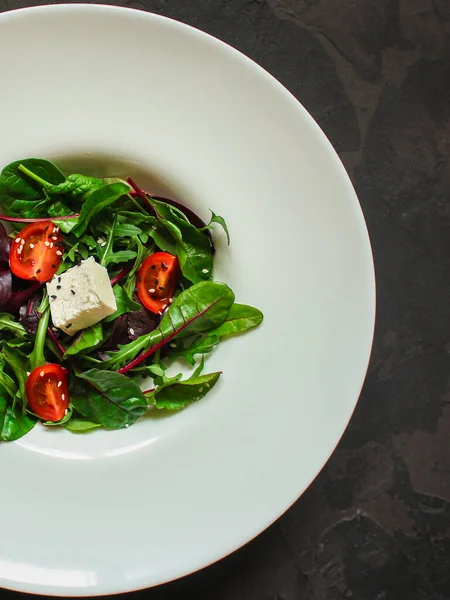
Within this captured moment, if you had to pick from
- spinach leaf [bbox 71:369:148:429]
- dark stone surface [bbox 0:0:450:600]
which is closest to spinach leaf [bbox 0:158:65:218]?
spinach leaf [bbox 71:369:148:429]

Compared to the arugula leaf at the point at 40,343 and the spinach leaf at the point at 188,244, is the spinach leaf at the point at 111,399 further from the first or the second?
the spinach leaf at the point at 188,244

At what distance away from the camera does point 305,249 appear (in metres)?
1.27

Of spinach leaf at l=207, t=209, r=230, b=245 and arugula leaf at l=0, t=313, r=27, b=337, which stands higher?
spinach leaf at l=207, t=209, r=230, b=245

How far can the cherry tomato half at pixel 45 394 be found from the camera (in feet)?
4.36

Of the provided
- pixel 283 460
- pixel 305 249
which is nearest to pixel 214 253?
pixel 305 249

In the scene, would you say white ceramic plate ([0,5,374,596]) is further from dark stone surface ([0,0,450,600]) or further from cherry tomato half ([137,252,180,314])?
dark stone surface ([0,0,450,600])

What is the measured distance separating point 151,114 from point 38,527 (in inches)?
33.8

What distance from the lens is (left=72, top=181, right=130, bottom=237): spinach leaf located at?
1.31 m

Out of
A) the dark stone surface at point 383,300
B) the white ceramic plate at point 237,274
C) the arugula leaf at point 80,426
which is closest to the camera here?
the white ceramic plate at point 237,274

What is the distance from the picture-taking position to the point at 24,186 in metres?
1.33

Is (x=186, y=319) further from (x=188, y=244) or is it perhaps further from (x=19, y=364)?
(x=19, y=364)

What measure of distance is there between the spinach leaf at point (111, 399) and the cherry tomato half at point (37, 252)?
0.81ft

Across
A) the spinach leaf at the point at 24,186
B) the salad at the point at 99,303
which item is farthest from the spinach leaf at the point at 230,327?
the spinach leaf at the point at 24,186

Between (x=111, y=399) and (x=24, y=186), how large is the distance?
1.59 ft
